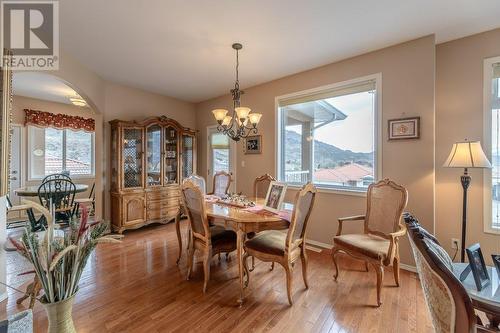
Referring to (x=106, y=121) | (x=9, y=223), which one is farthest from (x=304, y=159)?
(x=9, y=223)

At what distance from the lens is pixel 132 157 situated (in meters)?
4.22

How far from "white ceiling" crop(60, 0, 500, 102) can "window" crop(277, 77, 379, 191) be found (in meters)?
0.51

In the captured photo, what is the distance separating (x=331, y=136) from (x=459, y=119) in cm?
143

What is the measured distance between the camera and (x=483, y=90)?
2539 mm

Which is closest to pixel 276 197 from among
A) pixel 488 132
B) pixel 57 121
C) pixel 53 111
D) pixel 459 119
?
pixel 459 119

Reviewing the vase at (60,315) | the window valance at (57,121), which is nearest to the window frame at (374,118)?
the vase at (60,315)

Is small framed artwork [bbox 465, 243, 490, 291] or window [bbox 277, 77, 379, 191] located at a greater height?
window [bbox 277, 77, 379, 191]

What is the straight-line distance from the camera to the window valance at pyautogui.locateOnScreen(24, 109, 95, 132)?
500 centimetres

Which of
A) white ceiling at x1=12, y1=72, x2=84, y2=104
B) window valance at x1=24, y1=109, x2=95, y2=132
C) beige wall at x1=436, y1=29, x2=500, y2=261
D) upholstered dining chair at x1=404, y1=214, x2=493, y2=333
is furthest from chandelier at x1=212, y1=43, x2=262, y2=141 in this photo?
window valance at x1=24, y1=109, x2=95, y2=132

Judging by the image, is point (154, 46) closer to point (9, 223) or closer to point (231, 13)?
point (231, 13)

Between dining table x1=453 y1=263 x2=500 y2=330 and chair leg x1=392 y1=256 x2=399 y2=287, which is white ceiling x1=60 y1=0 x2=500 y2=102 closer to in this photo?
dining table x1=453 y1=263 x2=500 y2=330

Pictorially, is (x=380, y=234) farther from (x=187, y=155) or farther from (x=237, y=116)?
(x=187, y=155)

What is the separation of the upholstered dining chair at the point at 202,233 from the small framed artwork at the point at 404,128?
2.24 m

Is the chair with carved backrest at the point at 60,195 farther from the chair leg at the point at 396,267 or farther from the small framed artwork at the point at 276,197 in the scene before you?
the chair leg at the point at 396,267
